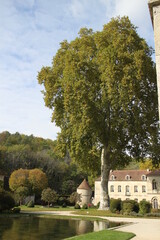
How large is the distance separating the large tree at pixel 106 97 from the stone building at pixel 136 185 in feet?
67.5

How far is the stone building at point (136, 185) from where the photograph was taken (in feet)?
140

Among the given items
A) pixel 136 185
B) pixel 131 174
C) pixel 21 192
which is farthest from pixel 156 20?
pixel 131 174

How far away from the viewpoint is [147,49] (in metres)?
23.5

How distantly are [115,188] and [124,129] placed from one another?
90.1 ft

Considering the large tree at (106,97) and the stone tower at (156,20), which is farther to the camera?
the large tree at (106,97)

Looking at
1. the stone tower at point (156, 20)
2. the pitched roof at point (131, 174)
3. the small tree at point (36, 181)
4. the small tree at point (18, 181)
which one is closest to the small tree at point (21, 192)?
the small tree at point (18, 181)

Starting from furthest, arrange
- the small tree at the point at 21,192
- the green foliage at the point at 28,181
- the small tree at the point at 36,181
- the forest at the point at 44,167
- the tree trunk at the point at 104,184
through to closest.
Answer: the forest at the point at 44,167
the small tree at the point at 36,181
the green foliage at the point at 28,181
the small tree at the point at 21,192
the tree trunk at the point at 104,184

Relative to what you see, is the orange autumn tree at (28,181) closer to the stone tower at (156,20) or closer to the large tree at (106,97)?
the large tree at (106,97)

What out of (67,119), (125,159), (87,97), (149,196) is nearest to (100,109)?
(87,97)

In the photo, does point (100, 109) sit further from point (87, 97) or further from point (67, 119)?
point (67, 119)

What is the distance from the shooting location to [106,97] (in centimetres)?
2169

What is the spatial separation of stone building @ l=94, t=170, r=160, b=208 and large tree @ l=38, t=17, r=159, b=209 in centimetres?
2058

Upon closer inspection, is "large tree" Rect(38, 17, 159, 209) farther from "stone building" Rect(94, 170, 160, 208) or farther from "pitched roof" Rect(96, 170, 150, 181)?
"pitched roof" Rect(96, 170, 150, 181)

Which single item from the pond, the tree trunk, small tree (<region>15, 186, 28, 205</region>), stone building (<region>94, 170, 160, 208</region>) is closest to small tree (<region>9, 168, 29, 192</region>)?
small tree (<region>15, 186, 28, 205</region>)
